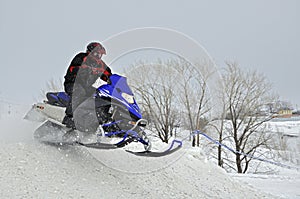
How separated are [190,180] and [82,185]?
2.41m

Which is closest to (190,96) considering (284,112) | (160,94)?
(160,94)

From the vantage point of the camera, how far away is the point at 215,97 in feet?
39.6

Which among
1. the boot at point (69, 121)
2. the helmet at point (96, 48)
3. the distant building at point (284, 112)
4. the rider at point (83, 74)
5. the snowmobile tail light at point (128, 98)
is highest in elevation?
the distant building at point (284, 112)

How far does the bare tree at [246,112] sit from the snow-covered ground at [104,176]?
15514mm

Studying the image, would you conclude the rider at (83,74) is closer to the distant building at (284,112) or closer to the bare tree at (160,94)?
the bare tree at (160,94)

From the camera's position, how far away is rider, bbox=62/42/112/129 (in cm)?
488

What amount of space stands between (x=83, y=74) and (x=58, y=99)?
1147mm

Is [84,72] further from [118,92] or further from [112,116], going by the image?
[112,116]

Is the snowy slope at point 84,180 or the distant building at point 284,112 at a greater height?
the distant building at point 284,112

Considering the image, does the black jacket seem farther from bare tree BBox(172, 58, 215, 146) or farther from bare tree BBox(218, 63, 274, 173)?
bare tree BBox(218, 63, 274, 173)

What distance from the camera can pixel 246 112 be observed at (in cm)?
2252

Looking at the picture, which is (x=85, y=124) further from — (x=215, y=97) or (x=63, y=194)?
(x=215, y=97)

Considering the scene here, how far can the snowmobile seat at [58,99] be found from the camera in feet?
18.1

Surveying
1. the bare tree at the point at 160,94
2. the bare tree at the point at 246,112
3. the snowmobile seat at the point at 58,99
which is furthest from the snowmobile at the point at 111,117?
the bare tree at the point at 246,112
